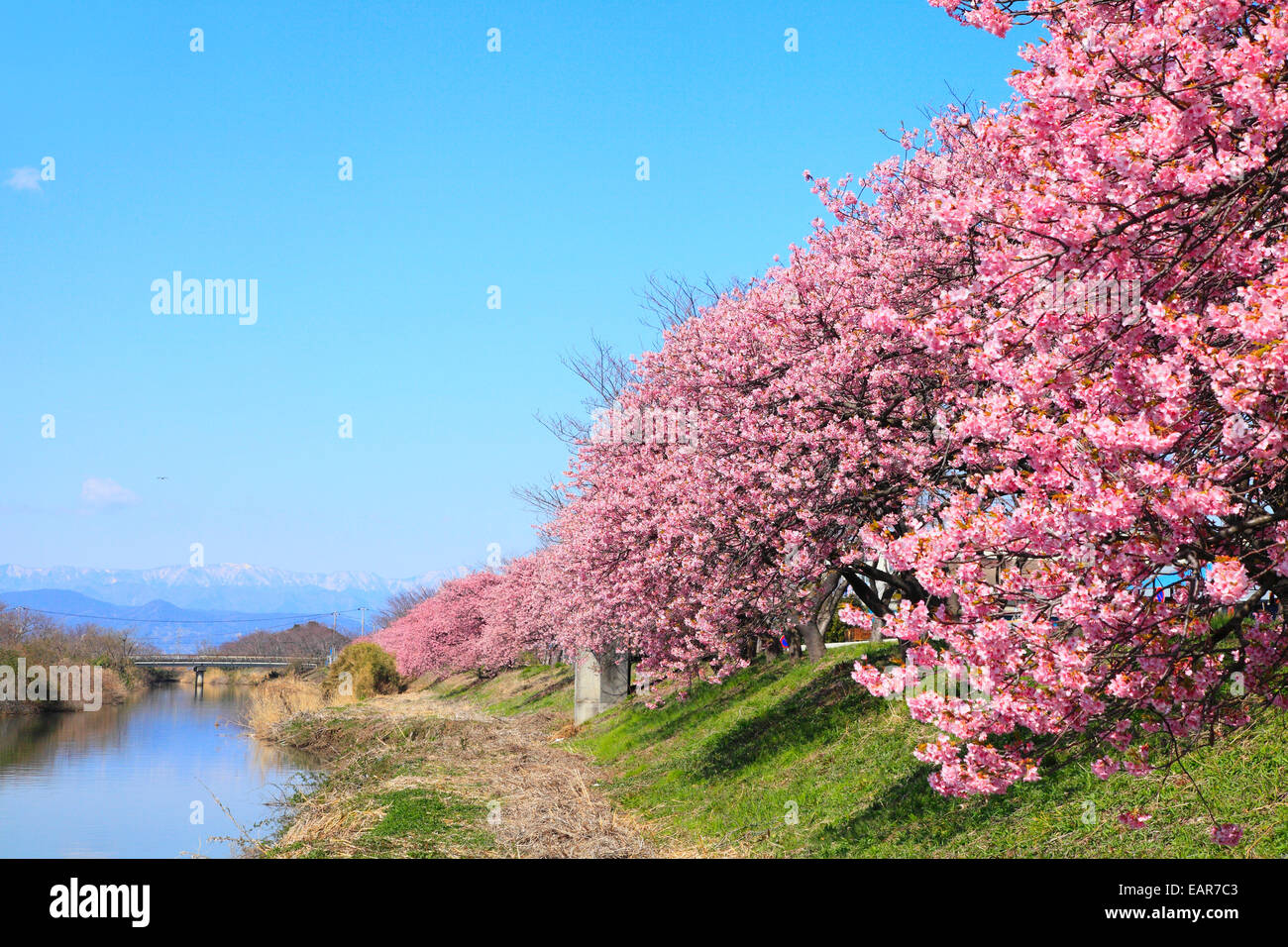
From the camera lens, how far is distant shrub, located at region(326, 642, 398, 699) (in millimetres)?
67750

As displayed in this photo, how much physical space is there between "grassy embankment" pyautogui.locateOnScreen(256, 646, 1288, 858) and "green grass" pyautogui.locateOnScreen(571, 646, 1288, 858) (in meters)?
0.03

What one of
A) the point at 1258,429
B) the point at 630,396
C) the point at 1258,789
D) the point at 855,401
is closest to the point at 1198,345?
the point at 1258,429

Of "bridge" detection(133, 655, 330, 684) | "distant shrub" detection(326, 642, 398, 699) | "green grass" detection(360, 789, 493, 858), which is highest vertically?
"bridge" detection(133, 655, 330, 684)

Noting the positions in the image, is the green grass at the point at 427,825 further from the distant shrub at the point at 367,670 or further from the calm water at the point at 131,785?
the distant shrub at the point at 367,670

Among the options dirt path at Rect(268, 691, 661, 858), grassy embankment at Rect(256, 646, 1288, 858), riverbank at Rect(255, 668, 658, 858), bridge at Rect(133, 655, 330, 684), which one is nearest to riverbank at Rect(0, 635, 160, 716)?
dirt path at Rect(268, 691, 661, 858)

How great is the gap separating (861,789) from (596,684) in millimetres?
22149

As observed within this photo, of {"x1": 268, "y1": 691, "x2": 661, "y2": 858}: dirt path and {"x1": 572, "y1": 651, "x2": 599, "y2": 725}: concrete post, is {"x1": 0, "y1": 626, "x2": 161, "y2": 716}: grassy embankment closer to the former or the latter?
{"x1": 268, "y1": 691, "x2": 661, "y2": 858}: dirt path

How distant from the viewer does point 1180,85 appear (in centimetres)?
567

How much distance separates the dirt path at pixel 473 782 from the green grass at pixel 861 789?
4.08 ft

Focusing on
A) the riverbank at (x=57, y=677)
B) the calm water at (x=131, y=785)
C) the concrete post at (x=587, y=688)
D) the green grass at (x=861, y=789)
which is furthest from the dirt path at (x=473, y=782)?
the riverbank at (x=57, y=677)

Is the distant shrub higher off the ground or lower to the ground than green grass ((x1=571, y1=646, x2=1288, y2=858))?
higher

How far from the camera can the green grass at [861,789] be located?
891cm

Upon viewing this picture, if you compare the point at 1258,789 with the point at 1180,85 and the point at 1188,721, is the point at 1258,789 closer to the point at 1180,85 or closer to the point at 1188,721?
the point at 1188,721

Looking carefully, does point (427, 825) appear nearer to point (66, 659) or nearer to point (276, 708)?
point (276, 708)
